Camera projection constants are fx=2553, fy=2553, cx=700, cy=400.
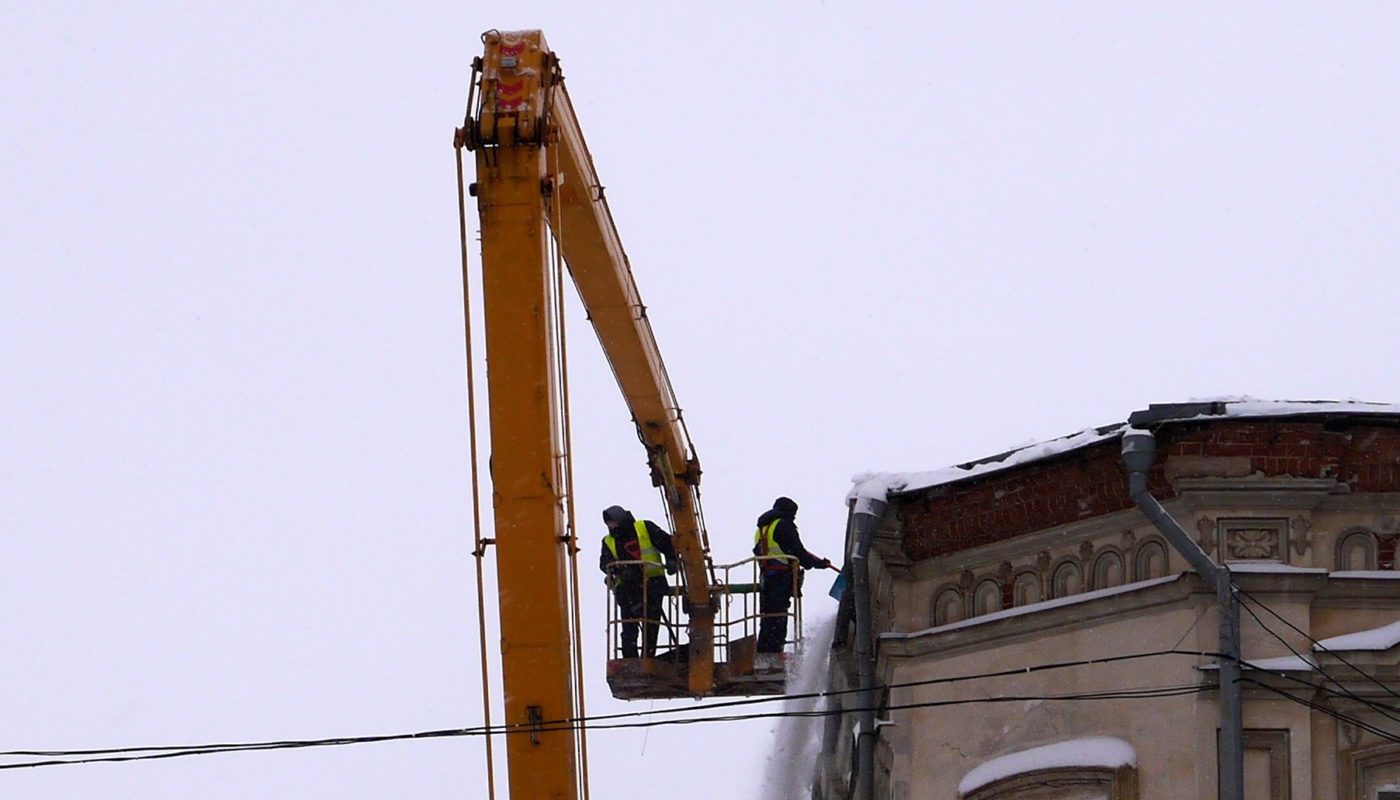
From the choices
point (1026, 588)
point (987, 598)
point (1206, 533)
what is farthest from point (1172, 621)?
point (987, 598)

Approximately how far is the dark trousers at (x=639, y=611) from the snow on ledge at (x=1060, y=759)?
6.86m

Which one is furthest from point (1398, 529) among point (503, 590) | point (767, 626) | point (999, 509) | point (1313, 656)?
point (767, 626)

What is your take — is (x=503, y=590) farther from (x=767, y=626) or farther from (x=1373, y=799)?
(x=767, y=626)

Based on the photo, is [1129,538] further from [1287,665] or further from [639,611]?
[639,611]

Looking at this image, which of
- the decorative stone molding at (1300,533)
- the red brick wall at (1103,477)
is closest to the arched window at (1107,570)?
the red brick wall at (1103,477)

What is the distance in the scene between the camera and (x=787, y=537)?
23406 mm

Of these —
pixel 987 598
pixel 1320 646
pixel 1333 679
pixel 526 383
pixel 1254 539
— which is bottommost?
pixel 1333 679

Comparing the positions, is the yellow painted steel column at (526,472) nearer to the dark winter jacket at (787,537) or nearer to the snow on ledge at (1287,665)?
the snow on ledge at (1287,665)

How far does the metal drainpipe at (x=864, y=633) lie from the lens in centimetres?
1716

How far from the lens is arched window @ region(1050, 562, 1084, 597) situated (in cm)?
1641

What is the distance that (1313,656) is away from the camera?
1539 cm

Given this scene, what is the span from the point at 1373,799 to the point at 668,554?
32.3 ft

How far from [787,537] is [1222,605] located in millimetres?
8352

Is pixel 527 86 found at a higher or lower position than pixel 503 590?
higher
